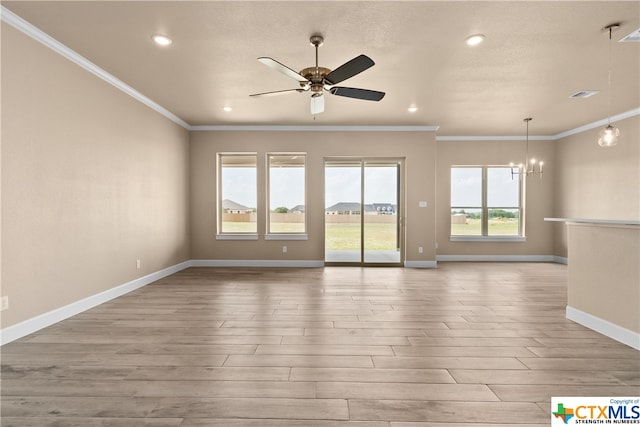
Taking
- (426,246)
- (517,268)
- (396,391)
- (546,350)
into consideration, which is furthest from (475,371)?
(517,268)

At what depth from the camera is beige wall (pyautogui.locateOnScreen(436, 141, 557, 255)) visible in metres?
7.56

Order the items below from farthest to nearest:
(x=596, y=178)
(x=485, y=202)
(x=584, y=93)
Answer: (x=485, y=202)
(x=596, y=178)
(x=584, y=93)

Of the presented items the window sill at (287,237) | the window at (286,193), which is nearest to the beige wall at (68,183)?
the window sill at (287,237)

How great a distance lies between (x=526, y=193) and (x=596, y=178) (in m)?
1.37

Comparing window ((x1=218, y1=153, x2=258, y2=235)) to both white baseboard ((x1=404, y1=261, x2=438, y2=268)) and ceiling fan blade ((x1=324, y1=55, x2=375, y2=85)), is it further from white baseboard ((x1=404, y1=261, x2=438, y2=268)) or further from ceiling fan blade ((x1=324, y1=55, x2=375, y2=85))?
ceiling fan blade ((x1=324, y1=55, x2=375, y2=85))

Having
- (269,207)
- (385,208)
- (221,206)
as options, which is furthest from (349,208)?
(221,206)

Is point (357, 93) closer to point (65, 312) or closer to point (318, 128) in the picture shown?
point (318, 128)

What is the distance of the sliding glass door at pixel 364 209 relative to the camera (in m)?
6.77

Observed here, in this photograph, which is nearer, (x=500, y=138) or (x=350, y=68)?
(x=350, y=68)

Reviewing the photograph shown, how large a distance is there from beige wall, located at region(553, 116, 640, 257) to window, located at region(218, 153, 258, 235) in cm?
693

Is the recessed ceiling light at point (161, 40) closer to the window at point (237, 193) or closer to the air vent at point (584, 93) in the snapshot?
the window at point (237, 193)

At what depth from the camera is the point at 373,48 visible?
→ 338 centimetres

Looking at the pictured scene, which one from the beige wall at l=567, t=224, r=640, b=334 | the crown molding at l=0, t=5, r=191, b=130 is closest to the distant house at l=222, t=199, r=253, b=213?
the crown molding at l=0, t=5, r=191, b=130

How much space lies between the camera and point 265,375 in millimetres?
2242
